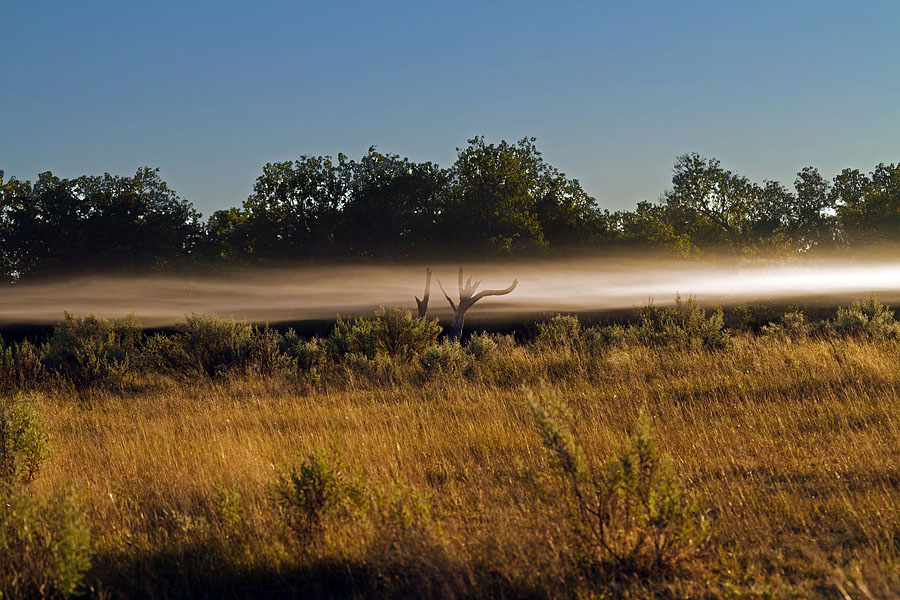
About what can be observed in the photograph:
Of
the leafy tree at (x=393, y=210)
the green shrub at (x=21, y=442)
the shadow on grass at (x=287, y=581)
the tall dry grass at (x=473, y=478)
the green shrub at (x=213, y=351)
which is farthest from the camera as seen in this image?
the leafy tree at (x=393, y=210)

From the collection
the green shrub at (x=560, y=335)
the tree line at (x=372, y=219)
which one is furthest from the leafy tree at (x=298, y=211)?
the green shrub at (x=560, y=335)

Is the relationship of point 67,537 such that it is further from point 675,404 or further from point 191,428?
point 675,404

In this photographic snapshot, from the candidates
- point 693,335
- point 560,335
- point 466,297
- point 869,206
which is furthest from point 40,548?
point 869,206

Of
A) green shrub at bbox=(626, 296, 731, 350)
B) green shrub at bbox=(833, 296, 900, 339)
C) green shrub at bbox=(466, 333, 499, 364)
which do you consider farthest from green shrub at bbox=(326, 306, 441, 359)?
green shrub at bbox=(833, 296, 900, 339)

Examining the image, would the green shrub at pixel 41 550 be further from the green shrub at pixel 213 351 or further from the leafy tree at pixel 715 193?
the leafy tree at pixel 715 193

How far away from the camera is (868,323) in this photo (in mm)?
16422

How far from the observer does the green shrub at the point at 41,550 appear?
3797 millimetres

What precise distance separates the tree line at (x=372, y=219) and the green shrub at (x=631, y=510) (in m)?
24.5

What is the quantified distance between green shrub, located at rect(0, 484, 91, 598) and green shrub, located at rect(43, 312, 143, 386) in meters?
8.91

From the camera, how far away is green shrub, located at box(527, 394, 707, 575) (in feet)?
13.0

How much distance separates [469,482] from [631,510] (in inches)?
74.4

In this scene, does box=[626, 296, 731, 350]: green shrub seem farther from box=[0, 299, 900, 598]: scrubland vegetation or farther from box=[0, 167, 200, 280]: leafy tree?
box=[0, 167, 200, 280]: leafy tree

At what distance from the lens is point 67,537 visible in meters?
3.81

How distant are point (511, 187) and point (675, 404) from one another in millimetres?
22068
